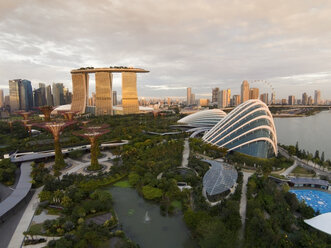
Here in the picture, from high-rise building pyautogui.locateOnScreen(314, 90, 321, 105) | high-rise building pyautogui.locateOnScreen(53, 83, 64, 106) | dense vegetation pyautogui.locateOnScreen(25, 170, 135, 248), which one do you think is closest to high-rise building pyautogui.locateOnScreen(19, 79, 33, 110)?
high-rise building pyautogui.locateOnScreen(53, 83, 64, 106)


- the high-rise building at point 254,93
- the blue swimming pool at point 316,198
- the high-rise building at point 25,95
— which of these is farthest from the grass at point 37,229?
the high-rise building at point 254,93

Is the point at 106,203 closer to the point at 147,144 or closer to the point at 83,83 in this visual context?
the point at 147,144

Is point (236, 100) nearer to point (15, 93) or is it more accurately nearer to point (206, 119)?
point (206, 119)

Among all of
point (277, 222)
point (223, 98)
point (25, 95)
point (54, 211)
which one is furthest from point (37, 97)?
point (277, 222)

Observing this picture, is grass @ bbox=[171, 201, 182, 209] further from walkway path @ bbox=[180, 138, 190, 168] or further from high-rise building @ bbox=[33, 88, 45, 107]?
high-rise building @ bbox=[33, 88, 45, 107]

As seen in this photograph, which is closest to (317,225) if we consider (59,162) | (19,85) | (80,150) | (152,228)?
(152,228)

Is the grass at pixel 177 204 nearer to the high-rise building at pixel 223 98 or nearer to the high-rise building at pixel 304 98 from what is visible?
the high-rise building at pixel 223 98
